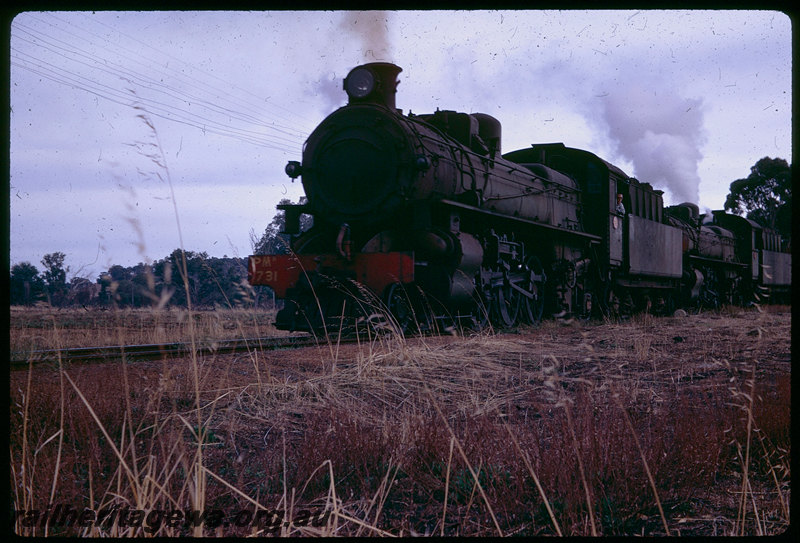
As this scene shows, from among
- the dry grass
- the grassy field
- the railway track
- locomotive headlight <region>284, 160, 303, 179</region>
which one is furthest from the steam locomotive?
the grassy field

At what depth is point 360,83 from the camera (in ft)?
28.7

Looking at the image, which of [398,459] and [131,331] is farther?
[131,331]

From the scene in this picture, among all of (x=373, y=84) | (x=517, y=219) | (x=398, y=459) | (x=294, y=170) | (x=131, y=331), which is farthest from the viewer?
(x=131, y=331)

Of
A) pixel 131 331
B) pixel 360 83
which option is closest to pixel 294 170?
pixel 360 83

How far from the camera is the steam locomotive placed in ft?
26.7

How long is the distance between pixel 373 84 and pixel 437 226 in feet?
7.68

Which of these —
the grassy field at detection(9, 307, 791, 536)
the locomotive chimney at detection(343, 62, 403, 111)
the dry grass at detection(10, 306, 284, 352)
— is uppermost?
the locomotive chimney at detection(343, 62, 403, 111)

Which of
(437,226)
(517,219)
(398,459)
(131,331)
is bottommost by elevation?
(398,459)

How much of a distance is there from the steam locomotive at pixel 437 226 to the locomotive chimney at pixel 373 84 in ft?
0.06

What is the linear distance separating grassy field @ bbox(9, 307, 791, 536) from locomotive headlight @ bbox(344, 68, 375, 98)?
5.51 metres

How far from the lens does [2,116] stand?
73.1 inches

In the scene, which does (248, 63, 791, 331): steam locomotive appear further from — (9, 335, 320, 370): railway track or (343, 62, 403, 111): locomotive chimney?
(9, 335, 320, 370): railway track

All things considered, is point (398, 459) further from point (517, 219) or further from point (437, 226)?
point (517, 219)
